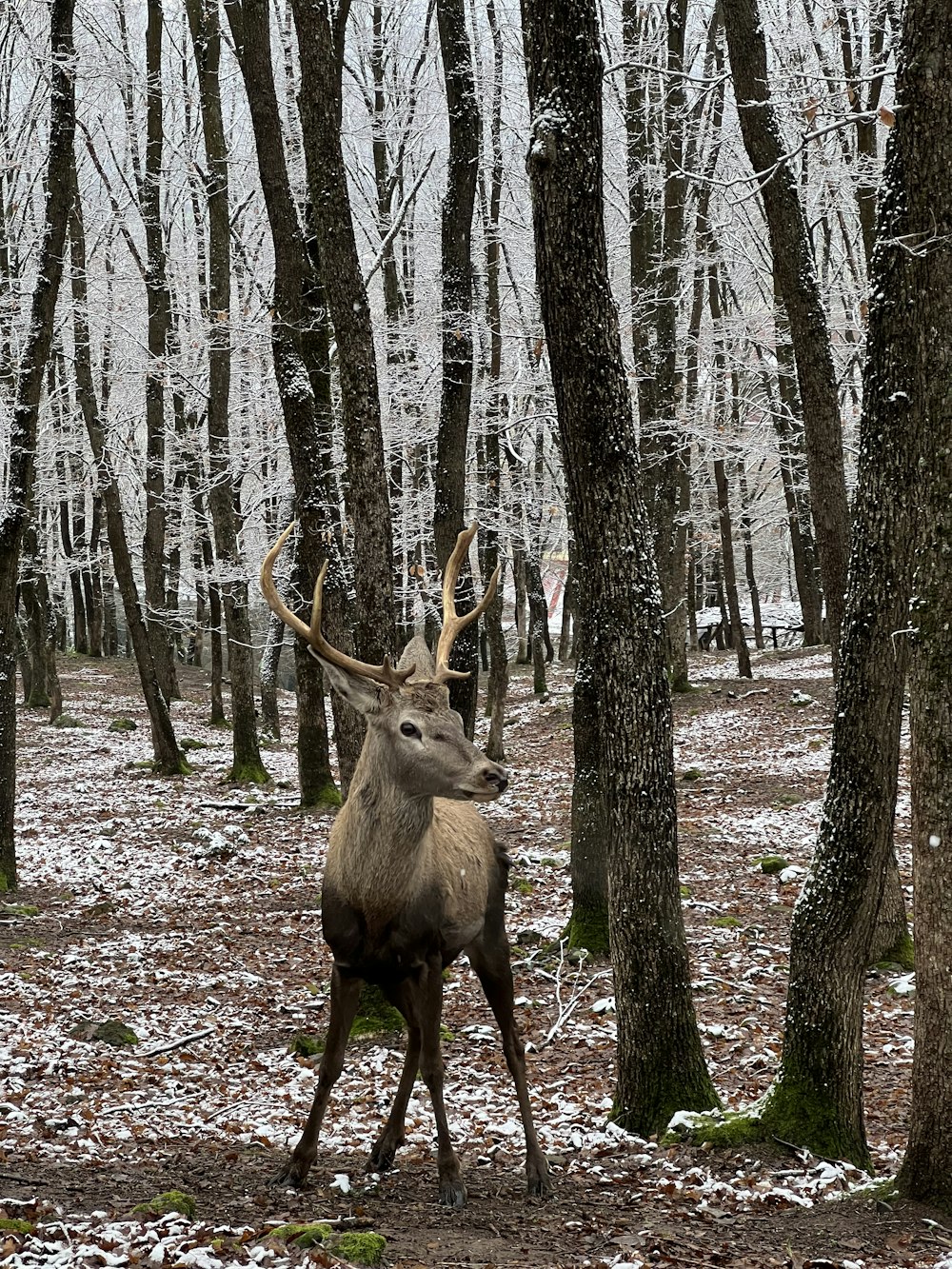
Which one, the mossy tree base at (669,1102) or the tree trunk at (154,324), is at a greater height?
the tree trunk at (154,324)

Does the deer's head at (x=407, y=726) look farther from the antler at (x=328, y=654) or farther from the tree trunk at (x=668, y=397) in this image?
the tree trunk at (x=668, y=397)

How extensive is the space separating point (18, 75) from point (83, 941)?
19144mm

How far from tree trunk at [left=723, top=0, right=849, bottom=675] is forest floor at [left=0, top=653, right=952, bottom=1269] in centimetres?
→ 324

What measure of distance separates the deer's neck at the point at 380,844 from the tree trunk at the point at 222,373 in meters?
11.2

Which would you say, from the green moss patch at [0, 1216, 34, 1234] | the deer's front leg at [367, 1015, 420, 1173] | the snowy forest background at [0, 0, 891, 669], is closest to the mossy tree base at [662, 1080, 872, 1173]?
the deer's front leg at [367, 1015, 420, 1173]

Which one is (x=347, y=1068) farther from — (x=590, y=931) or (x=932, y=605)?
(x=932, y=605)

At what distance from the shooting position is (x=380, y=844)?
5434 millimetres

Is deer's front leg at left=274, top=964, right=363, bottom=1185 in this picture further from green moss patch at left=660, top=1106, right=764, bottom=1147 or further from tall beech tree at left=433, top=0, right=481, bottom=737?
tall beech tree at left=433, top=0, right=481, bottom=737

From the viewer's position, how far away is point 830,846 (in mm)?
5250

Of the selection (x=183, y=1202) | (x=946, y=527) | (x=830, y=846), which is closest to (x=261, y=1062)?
(x=183, y=1202)

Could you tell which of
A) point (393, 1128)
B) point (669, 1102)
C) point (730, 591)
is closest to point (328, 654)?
point (393, 1128)

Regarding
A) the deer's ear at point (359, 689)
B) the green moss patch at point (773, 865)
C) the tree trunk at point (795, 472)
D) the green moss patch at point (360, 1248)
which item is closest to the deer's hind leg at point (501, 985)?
A: the deer's ear at point (359, 689)

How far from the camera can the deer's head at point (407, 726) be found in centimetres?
534

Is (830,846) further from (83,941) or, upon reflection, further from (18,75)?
(18,75)
